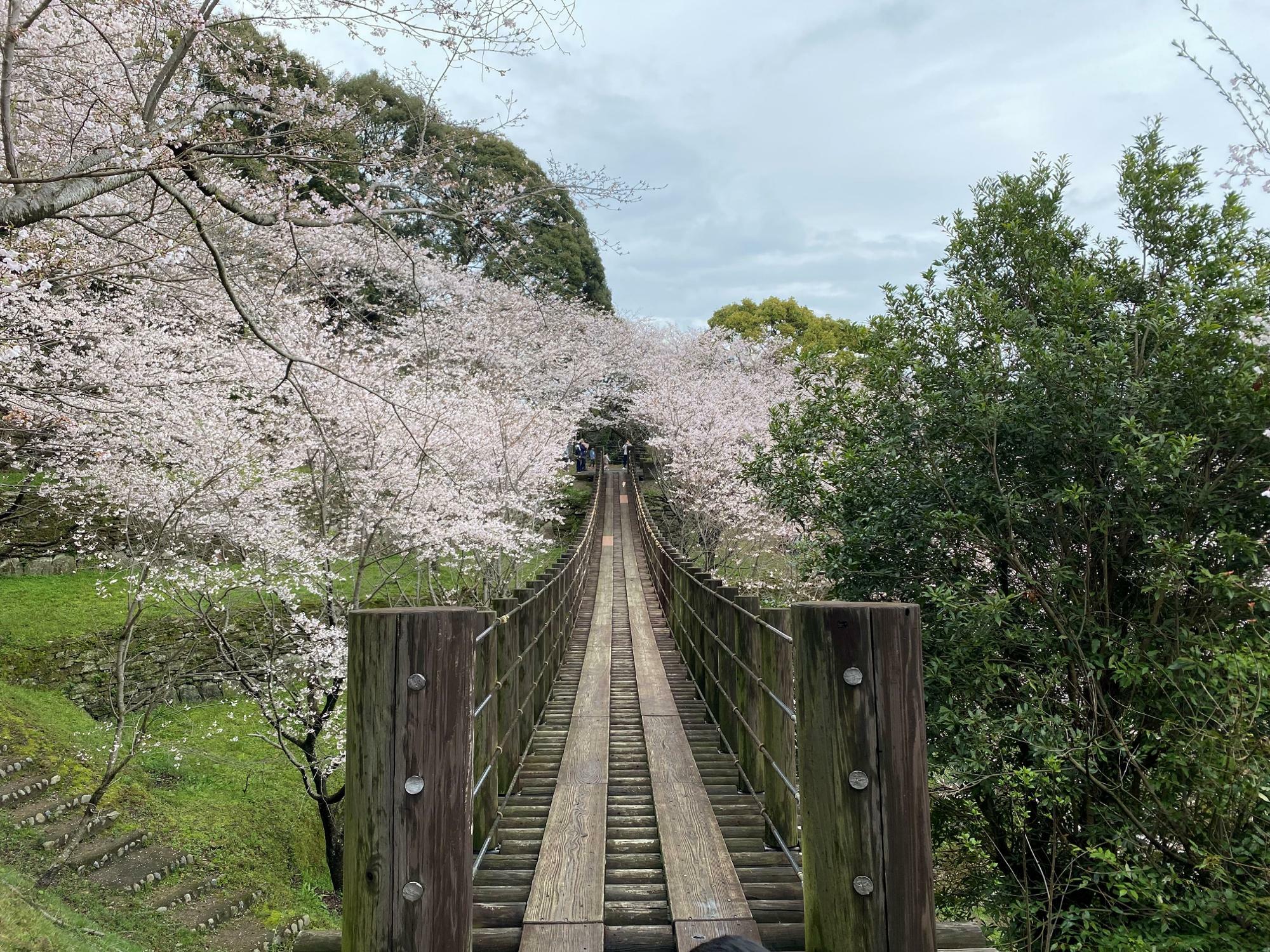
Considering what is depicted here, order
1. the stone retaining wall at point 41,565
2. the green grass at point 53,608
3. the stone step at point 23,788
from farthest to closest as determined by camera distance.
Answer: the stone retaining wall at point 41,565, the green grass at point 53,608, the stone step at point 23,788

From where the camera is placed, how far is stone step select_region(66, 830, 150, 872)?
6.88m

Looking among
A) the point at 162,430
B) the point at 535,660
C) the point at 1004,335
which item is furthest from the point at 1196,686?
the point at 162,430

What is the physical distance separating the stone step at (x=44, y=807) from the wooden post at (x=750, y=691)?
7.40 metres

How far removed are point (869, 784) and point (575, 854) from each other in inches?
69.4

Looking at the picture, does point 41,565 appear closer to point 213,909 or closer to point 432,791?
point 213,909

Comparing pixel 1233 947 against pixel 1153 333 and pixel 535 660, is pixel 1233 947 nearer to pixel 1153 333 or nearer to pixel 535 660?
pixel 1153 333

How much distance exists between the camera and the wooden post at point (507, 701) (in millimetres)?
3584

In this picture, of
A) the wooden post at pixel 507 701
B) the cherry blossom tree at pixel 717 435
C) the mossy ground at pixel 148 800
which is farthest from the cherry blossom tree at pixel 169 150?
the cherry blossom tree at pixel 717 435

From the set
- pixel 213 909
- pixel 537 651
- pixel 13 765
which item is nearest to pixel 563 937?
pixel 537 651

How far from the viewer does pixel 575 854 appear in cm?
313

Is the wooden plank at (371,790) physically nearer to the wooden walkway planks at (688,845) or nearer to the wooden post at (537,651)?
the wooden walkway planks at (688,845)

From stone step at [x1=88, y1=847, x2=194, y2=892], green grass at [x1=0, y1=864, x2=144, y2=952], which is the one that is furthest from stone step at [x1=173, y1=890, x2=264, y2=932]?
green grass at [x1=0, y1=864, x2=144, y2=952]

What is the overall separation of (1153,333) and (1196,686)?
2505mm

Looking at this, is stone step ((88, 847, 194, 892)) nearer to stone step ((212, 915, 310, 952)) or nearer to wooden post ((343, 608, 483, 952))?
stone step ((212, 915, 310, 952))
